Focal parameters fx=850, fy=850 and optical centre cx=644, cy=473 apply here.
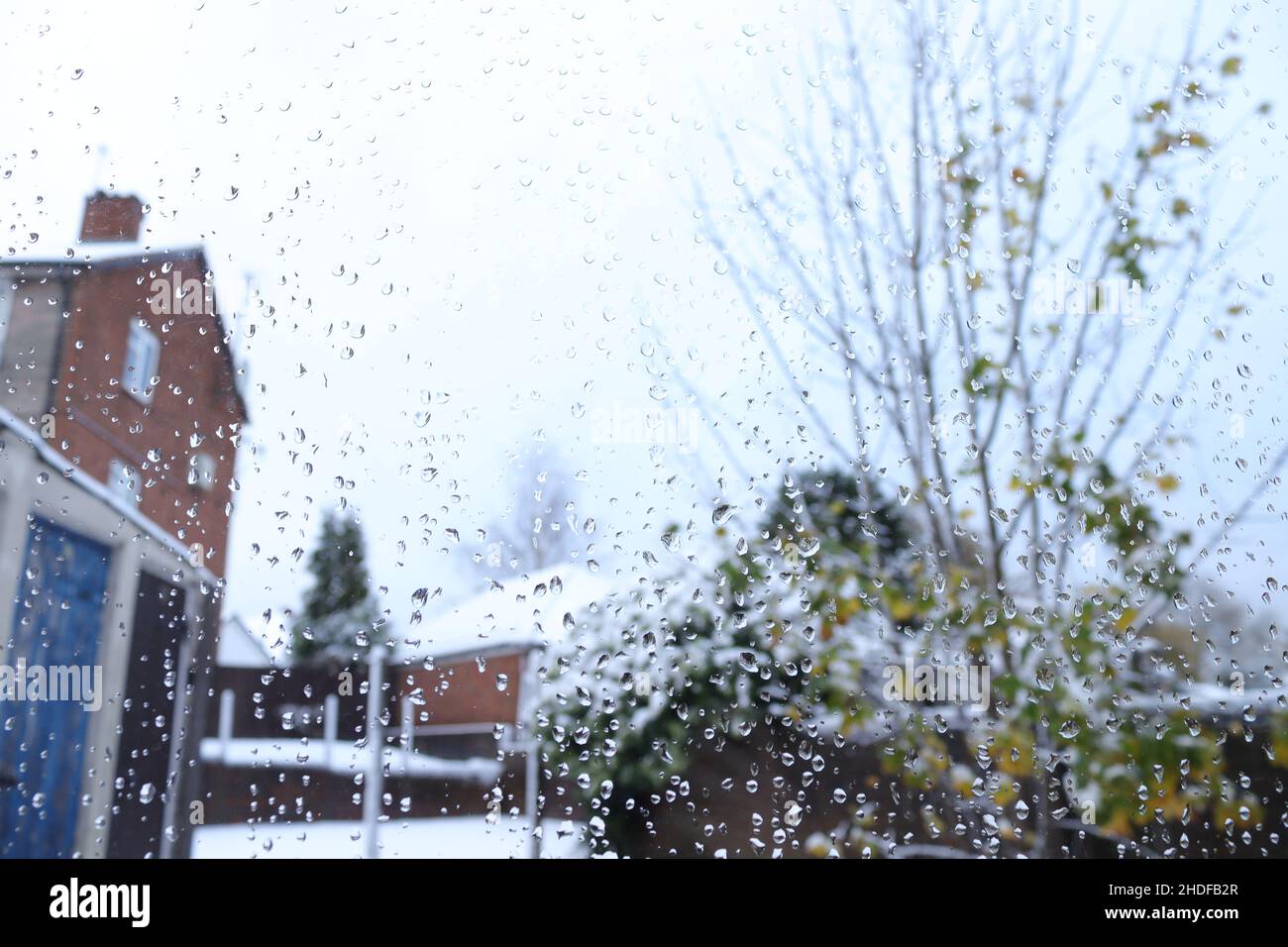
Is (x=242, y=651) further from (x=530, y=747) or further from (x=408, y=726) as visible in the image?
(x=530, y=747)

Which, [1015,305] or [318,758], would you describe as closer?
[318,758]

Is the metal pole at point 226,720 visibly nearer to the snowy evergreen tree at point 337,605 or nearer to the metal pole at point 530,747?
the snowy evergreen tree at point 337,605

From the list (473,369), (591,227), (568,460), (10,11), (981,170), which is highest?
(10,11)

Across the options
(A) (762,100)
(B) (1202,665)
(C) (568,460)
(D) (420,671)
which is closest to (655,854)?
(D) (420,671)

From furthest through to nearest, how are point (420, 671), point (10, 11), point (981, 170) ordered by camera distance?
point (981, 170) < point (10, 11) < point (420, 671)

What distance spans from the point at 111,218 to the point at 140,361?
0.19 metres

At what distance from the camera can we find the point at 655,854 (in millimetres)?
1002

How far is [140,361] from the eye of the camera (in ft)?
3.40

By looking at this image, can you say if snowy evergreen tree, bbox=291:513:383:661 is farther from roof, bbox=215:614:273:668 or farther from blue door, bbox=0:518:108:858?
blue door, bbox=0:518:108:858

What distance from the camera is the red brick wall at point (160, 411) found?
1.00 meters
